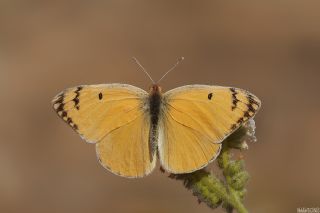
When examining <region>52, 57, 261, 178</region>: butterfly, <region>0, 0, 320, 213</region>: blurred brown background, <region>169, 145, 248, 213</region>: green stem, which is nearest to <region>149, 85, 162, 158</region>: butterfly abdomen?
<region>52, 57, 261, 178</region>: butterfly

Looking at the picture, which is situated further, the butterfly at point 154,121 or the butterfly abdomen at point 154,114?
the butterfly abdomen at point 154,114

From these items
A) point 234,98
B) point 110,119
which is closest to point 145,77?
point 110,119

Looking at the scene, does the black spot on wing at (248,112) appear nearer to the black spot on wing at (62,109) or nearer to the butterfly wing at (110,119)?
the butterfly wing at (110,119)

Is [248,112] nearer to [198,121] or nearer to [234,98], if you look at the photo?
[234,98]

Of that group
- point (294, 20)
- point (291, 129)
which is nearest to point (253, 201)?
point (291, 129)

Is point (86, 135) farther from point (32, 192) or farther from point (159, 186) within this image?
point (32, 192)

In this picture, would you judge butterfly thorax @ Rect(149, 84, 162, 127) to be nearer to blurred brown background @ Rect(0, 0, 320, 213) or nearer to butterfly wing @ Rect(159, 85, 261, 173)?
butterfly wing @ Rect(159, 85, 261, 173)

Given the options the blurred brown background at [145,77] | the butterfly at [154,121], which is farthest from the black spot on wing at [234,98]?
the blurred brown background at [145,77]

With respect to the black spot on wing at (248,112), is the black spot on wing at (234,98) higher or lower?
higher
